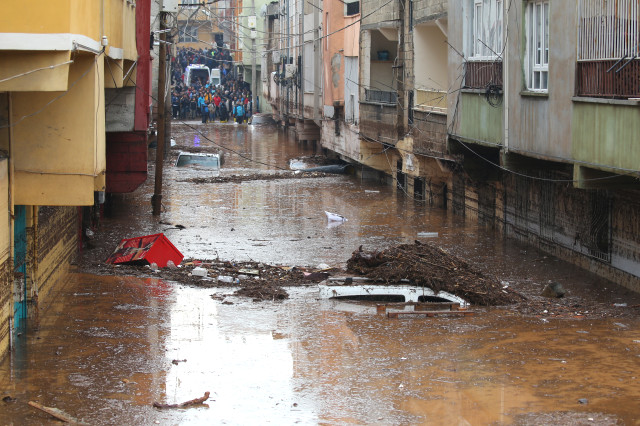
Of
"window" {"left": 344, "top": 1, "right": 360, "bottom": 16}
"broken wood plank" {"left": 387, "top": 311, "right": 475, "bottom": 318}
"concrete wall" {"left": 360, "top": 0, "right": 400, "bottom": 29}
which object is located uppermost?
"window" {"left": 344, "top": 1, "right": 360, "bottom": 16}

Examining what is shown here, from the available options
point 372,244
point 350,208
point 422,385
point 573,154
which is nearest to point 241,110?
point 350,208

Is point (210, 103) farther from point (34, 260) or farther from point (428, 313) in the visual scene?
point (428, 313)

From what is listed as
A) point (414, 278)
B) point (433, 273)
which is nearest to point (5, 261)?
point (414, 278)

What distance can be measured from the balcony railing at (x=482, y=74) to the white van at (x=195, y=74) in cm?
6117

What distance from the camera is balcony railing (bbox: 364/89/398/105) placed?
26.5 meters

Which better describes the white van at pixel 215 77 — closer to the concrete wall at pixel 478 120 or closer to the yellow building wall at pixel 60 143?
the concrete wall at pixel 478 120

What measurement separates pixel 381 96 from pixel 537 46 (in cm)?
1263

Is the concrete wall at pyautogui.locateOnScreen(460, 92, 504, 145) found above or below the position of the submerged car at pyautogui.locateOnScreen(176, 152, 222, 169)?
above

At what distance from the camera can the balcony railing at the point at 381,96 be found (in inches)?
1042

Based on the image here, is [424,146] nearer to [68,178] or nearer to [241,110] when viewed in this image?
[68,178]

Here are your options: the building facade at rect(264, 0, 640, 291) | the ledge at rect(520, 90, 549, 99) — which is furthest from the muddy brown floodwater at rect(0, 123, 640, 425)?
the ledge at rect(520, 90, 549, 99)

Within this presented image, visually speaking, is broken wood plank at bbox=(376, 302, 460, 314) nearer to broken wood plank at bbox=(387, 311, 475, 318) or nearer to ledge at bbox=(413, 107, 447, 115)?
broken wood plank at bbox=(387, 311, 475, 318)

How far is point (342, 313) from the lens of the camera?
12750 millimetres

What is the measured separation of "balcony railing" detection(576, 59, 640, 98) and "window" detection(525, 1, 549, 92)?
4.66 ft
